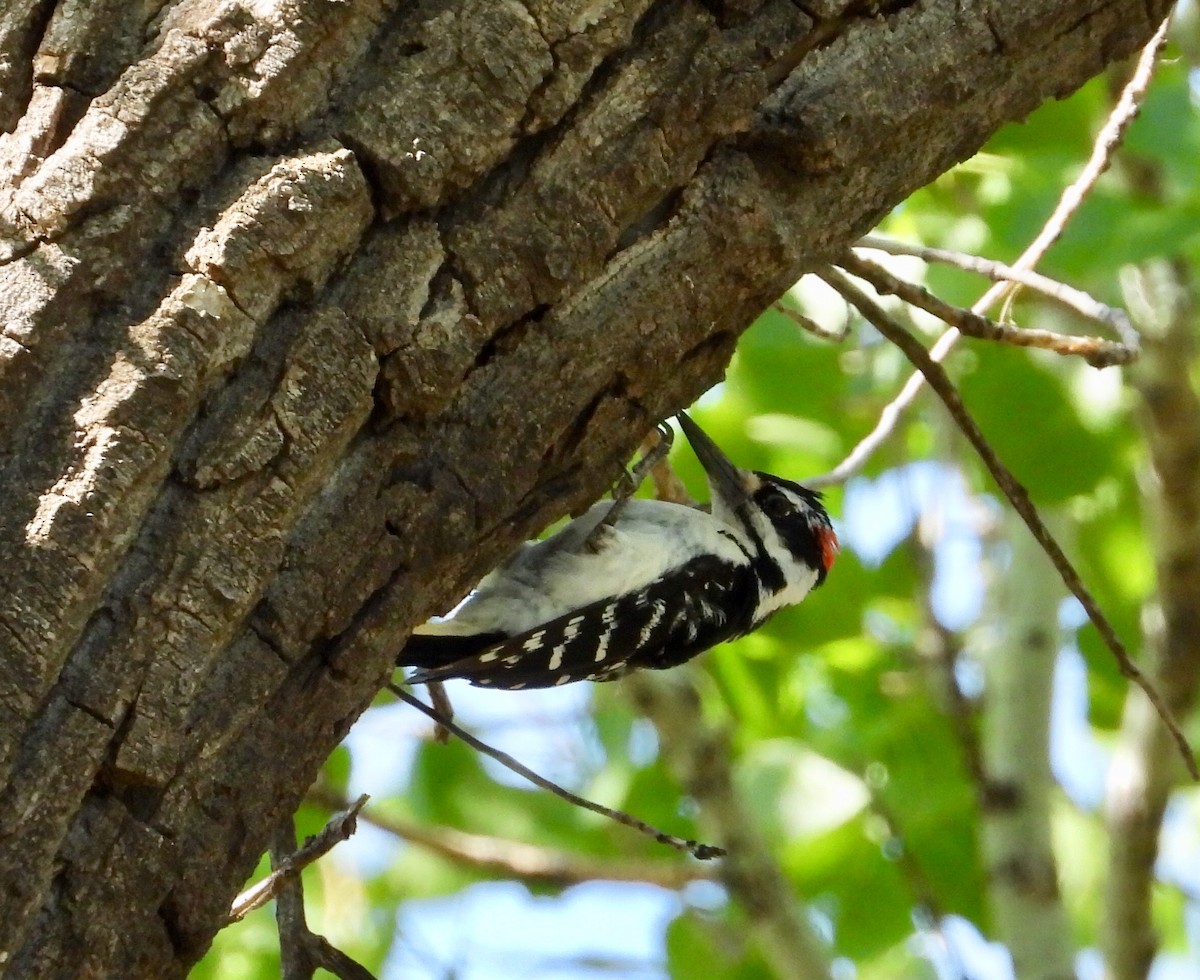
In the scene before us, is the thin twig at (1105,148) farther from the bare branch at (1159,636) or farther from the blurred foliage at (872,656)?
the bare branch at (1159,636)

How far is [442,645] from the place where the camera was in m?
3.59

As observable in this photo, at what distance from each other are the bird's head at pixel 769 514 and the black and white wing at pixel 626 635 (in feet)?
0.98

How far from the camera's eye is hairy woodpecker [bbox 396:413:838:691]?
341 centimetres

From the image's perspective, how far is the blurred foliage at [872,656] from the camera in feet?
12.5

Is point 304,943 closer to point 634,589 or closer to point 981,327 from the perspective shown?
point 981,327

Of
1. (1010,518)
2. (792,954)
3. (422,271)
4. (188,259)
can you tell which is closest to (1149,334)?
(1010,518)

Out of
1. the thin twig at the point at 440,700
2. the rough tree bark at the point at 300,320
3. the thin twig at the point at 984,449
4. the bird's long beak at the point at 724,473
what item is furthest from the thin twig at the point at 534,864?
the rough tree bark at the point at 300,320

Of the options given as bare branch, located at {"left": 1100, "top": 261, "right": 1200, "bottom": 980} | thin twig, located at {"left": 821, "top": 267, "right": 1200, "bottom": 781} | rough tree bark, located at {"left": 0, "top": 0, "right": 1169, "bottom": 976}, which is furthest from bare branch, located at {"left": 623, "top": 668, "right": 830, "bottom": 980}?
rough tree bark, located at {"left": 0, "top": 0, "right": 1169, "bottom": 976}

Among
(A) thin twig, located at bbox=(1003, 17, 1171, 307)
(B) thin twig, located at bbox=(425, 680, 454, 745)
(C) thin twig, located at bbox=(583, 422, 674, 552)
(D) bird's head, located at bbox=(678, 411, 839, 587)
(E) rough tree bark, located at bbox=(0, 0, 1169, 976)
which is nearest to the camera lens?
(E) rough tree bark, located at bbox=(0, 0, 1169, 976)

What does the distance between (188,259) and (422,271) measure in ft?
1.07

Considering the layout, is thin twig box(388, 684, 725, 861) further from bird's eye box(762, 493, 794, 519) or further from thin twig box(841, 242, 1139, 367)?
bird's eye box(762, 493, 794, 519)

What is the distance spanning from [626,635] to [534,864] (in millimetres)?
1317

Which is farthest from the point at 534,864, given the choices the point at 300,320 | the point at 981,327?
the point at 300,320

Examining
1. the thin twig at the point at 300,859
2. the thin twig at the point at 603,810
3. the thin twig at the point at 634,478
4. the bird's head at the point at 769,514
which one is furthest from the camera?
the bird's head at the point at 769,514
